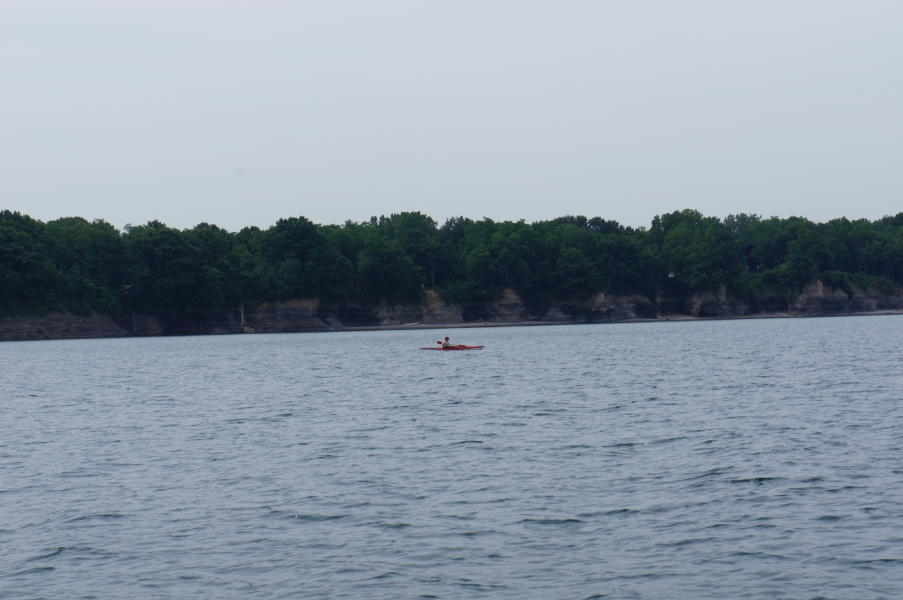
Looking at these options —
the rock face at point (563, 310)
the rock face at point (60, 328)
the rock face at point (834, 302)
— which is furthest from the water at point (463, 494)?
the rock face at point (834, 302)

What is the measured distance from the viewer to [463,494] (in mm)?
18891

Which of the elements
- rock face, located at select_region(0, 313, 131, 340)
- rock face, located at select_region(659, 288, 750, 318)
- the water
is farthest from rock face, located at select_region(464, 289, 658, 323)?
the water

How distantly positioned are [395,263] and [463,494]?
138678 millimetres

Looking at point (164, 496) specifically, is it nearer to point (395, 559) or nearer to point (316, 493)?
point (316, 493)

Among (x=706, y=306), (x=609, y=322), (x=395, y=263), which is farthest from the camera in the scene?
(x=706, y=306)

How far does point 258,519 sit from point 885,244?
200068 millimetres

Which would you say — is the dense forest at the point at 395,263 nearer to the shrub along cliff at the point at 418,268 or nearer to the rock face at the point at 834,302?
the shrub along cliff at the point at 418,268

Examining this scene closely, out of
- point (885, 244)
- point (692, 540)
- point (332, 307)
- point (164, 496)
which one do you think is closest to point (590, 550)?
point (692, 540)

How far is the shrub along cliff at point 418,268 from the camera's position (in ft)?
436

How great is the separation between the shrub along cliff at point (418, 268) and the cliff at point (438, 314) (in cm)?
47

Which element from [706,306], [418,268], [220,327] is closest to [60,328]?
[220,327]

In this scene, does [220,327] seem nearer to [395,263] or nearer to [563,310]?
[395,263]

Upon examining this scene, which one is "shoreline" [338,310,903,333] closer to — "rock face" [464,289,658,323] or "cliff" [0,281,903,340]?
"cliff" [0,281,903,340]

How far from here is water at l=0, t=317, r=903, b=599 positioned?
1348 centimetres
